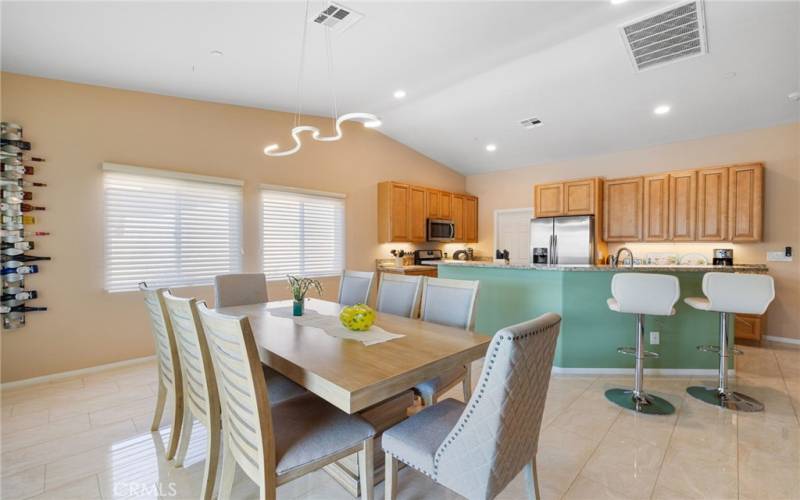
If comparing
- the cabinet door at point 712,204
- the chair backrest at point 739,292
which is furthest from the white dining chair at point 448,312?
the cabinet door at point 712,204

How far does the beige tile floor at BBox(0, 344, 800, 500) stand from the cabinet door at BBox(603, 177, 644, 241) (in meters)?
2.58

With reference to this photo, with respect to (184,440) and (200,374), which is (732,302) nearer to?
(200,374)

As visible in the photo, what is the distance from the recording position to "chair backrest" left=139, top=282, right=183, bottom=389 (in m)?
1.96

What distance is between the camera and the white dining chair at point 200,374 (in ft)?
5.22

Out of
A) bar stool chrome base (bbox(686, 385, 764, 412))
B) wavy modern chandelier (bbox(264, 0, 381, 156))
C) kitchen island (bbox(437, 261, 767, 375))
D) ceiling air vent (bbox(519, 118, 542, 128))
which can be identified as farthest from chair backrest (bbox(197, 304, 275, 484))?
ceiling air vent (bbox(519, 118, 542, 128))

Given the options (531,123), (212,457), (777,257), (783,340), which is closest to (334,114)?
(531,123)

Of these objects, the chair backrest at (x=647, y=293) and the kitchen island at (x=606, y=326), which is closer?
the chair backrest at (x=647, y=293)

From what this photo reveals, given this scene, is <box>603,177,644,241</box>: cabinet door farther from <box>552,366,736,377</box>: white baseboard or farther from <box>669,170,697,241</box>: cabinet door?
<box>552,366,736,377</box>: white baseboard

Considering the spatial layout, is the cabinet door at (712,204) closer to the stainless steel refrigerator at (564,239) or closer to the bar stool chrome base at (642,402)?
the stainless steel refrigerator at (564,239)

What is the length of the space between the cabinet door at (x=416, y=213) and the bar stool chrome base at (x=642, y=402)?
3591 millimetres

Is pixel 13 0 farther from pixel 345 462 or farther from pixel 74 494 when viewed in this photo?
pixel 345 462

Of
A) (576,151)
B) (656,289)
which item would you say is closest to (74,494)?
(656,289)

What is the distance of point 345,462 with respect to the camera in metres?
1.83

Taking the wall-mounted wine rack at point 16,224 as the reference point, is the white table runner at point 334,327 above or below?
below
